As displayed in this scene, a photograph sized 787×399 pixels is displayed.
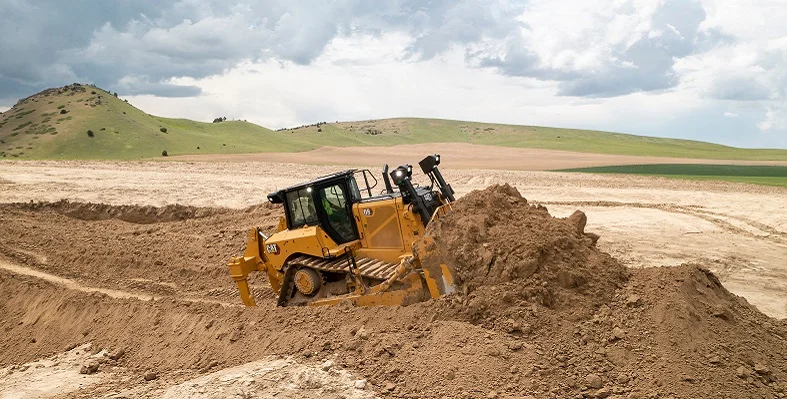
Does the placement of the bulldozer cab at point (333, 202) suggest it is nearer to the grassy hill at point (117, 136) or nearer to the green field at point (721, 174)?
the green field at point (721, 174)

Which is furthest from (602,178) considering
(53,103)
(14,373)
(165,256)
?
(53,103)

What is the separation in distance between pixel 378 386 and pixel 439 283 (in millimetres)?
2073

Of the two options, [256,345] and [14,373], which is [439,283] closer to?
[256,345]

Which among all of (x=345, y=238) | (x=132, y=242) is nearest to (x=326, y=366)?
(x=345, y=238)

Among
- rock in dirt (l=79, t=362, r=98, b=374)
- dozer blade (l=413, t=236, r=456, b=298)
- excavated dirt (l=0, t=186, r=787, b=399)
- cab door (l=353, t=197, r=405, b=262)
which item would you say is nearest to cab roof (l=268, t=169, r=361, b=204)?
cab door (l=353, t=197, r=405, b=262)

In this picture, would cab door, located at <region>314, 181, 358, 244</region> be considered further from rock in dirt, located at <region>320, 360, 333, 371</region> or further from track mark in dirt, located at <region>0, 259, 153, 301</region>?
track mark in dirt, located at <region>0, 259, 153, 301</region>

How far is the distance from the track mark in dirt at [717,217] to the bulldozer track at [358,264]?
12378mm

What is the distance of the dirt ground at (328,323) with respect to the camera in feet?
22.7

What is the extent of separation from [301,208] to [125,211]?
14007 mm

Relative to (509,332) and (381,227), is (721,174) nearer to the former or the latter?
(381,227)

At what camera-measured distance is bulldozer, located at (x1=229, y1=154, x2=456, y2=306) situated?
33.0 feet

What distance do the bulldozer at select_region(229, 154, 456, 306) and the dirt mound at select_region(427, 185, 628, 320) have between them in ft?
2.84

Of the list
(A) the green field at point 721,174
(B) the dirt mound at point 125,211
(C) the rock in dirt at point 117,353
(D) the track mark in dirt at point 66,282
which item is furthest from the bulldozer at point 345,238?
(A) the green field at point 721,174

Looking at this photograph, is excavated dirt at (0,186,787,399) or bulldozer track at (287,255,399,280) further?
bulldozer track at (287,255,399,280)
